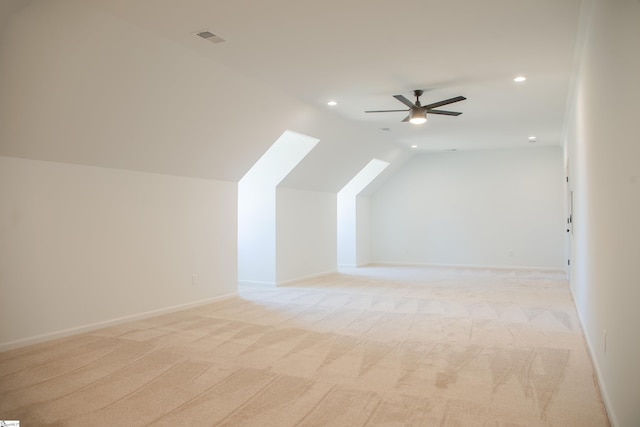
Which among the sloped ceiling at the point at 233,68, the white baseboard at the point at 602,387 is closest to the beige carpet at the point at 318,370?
the white baseboard at the point at 602,387

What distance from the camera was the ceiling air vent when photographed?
160 inches

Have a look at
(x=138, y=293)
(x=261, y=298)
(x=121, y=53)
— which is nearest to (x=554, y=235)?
(x=261, y=298)

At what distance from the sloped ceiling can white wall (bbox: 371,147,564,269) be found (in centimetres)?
397

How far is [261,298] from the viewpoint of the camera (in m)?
6.93

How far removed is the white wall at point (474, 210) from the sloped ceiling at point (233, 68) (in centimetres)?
397

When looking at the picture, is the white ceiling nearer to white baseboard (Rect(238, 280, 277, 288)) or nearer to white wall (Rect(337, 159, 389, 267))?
white baseboard (Rect(238, 280, 277, 288))

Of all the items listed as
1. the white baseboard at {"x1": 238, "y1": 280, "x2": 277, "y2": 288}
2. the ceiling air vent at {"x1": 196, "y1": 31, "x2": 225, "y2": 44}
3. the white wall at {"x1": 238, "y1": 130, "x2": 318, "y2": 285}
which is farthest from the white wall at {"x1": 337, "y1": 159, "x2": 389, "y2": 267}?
the ceiling air vent at {"x1": 196, "y1": 31, "x2": 225, "y2": 44}

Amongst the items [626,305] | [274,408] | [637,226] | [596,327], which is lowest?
[274,408]

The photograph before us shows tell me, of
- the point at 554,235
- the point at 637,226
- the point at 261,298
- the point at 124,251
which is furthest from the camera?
the point at 554,235

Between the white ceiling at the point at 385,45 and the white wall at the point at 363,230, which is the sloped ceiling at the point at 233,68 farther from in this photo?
the white wall at the point at 363,230

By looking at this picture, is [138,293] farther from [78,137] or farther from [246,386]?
[246,386]

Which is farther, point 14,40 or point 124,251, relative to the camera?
point 124,251

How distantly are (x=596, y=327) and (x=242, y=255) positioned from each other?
238 inches

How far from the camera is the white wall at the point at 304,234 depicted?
838 centimetres
